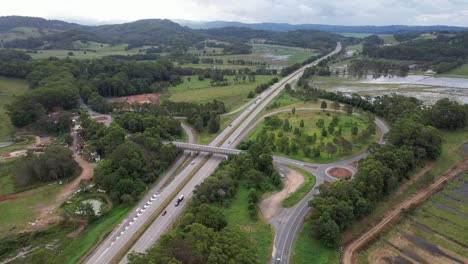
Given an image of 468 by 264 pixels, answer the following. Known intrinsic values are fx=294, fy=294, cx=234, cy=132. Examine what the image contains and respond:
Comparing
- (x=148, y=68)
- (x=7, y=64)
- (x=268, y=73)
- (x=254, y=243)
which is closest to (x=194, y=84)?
(x=148, y=68)

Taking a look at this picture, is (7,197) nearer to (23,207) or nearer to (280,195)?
(23,207)

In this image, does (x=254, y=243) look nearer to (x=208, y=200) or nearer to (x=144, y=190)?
(x=208, y=200)

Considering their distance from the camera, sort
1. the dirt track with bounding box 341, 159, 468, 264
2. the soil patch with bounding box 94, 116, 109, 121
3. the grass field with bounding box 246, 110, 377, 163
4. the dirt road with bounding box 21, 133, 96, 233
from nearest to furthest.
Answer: the dirt track with bounding box 341, 159, 468, 264 → the dirt road with bounding box 21, 133, 96, 233 → the grass field with bounding box 246, 110, 377, 163 → the soil patch with bounding box 94, 116, 109, 121

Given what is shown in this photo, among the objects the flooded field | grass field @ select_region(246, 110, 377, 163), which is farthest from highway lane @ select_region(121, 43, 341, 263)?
the flooded field

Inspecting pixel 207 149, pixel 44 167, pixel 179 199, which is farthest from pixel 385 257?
pixel 44 167

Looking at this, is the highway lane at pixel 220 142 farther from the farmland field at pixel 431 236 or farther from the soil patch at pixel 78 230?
the farmland field at pixel 431 236

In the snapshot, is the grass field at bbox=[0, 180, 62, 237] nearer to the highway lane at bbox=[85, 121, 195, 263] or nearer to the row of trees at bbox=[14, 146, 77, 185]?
the row of trees at bbox=[14, 146, 77, 185]

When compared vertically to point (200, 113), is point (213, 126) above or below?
below
